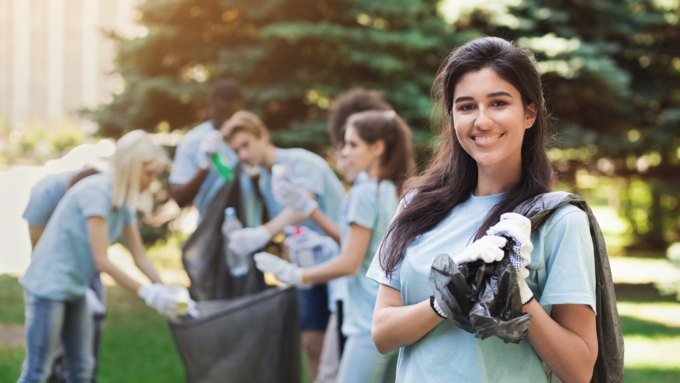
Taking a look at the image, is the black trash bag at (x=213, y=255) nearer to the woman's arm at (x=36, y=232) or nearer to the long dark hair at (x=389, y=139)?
the woman's arm at (x=36, y=232)

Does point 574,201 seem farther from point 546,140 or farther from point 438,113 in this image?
point 438,113

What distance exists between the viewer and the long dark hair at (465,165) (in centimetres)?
164

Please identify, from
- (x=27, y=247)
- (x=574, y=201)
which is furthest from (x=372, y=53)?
(x=27, y=247)

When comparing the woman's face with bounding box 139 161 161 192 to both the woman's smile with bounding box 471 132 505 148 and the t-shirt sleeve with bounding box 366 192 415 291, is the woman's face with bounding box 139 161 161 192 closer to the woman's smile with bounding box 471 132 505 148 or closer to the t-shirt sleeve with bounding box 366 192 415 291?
the t-shirt sleeve with bounding box 366 192 415 291

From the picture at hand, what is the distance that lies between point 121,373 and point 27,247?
10.7 m

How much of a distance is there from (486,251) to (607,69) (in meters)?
8.10

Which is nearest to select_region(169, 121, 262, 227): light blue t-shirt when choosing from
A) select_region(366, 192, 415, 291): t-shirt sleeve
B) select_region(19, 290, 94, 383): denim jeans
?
select_region(19, 290, 94, 383): denim jeans

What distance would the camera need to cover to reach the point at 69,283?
3557 mm

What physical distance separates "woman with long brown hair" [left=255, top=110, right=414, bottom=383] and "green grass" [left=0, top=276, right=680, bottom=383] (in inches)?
106

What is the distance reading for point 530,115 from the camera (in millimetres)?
1707

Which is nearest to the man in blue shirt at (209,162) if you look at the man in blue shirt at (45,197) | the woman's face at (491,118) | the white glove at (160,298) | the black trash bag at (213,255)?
the black trash bag at (213,255)

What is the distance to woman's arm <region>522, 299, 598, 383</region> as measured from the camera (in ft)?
4.79

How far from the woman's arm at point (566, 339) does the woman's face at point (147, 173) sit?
285 cm

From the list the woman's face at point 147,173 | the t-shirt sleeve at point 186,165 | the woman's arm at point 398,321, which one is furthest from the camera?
the t-shirt sleeve at point 186,165
